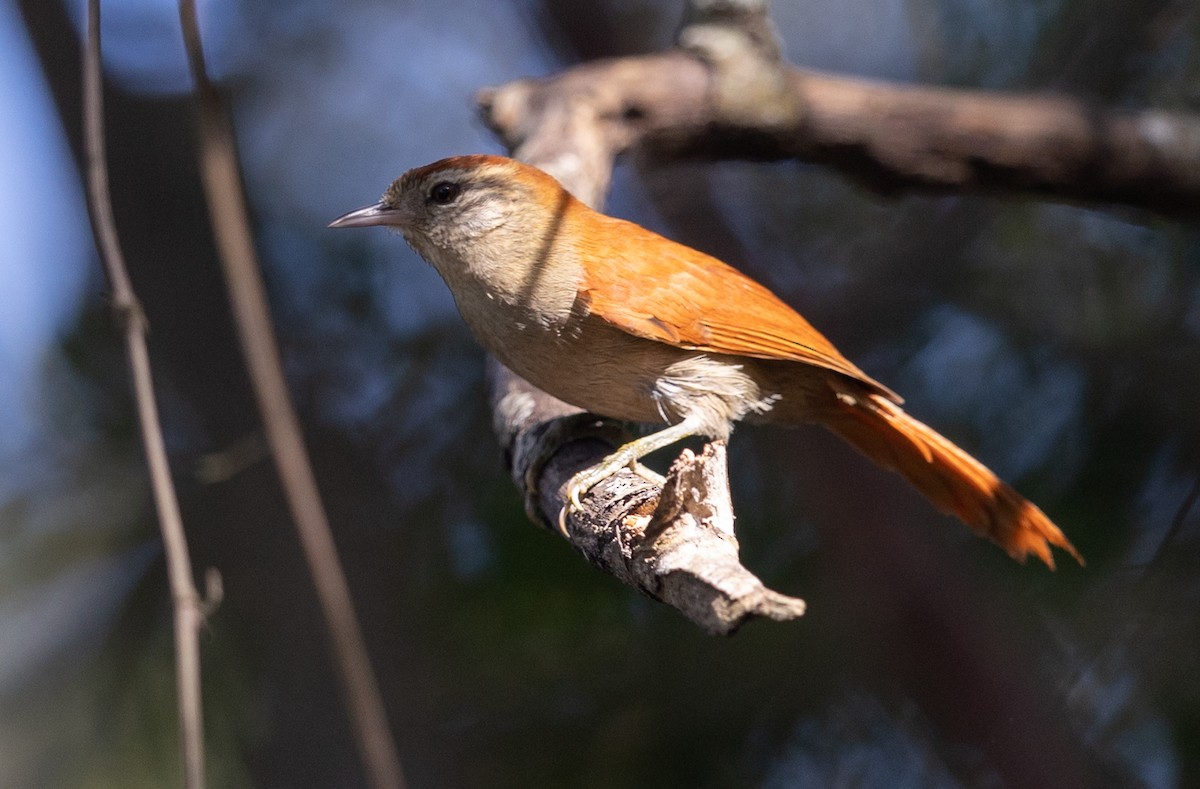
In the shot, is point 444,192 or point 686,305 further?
point 444,192

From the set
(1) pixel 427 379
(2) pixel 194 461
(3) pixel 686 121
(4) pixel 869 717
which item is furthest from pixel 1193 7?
(2) pixel 194 461

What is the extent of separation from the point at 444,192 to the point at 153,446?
1.40 m

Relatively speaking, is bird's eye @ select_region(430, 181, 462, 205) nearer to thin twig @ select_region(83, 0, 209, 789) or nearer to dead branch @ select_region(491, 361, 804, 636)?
dead branch @ select_region(491, 361, 804, 636)

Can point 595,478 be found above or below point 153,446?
below

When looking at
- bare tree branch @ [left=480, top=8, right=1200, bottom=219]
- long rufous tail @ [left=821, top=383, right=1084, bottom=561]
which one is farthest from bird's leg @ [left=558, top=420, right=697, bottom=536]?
bare tree branch @ [left=480, top=8, right=1200, bottom=219]

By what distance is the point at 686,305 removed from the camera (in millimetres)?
2908

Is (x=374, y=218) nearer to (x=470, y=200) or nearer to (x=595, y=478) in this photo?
(x=470, y=200)

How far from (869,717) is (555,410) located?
195 centimetres

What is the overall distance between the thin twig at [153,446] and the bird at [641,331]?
40.1 inches

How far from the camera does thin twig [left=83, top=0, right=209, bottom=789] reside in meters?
1.80

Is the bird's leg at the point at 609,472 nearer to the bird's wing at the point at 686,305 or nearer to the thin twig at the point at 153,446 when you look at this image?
the bird's wing at the point at 686,305

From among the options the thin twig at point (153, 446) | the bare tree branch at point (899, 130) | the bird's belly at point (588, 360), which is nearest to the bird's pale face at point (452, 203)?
the bird's belly at point (588, 360)

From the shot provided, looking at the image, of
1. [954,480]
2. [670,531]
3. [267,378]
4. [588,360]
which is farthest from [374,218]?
[954,480]

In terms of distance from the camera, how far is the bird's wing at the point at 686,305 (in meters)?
2.82
